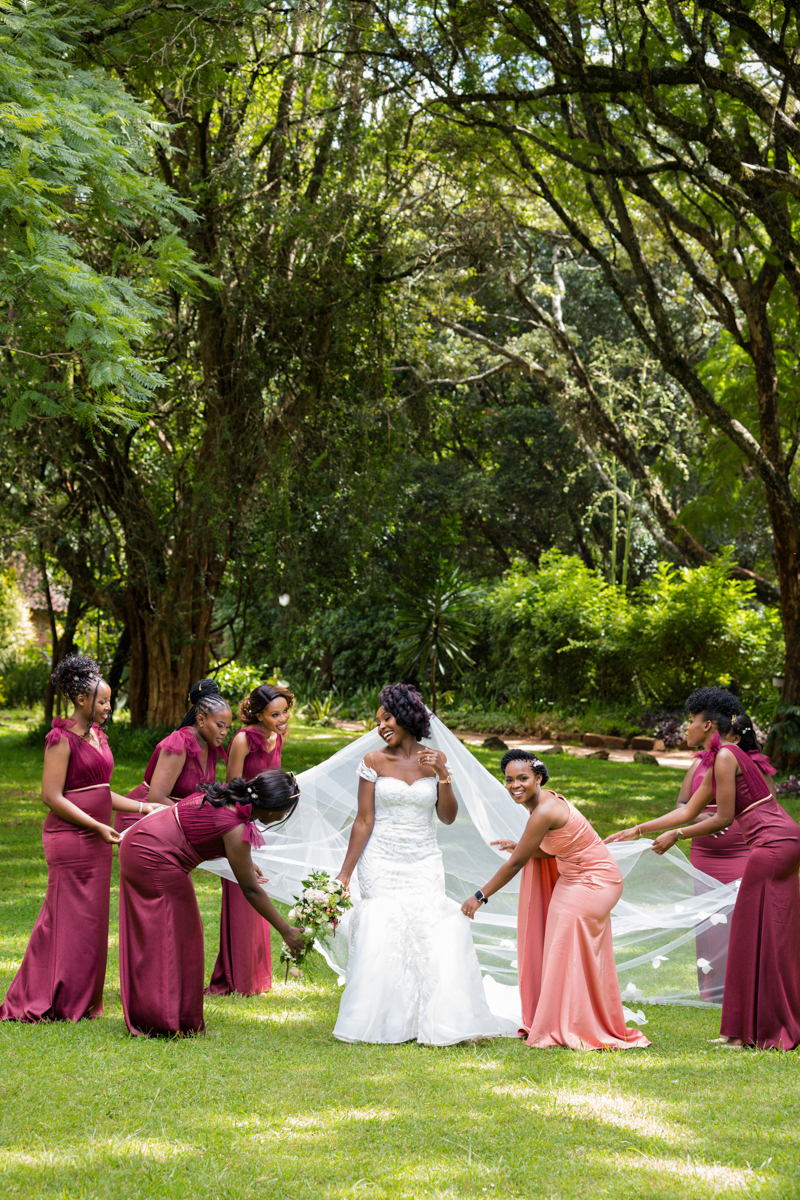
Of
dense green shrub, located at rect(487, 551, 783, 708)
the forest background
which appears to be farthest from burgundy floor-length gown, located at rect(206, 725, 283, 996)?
dense green shrub, located at rect(487, 551, 783, 708)

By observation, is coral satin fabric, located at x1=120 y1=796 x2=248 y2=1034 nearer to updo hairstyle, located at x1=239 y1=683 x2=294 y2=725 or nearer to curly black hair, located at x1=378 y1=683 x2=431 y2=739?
curly black hair, located at x1=378 y1=683 x2=431 y2=739

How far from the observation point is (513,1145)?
151 inches

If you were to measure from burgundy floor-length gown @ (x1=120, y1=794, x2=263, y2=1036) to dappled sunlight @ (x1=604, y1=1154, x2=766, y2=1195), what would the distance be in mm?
2306

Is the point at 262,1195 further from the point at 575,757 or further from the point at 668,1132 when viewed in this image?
the point at 575,757

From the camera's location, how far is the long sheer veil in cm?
626

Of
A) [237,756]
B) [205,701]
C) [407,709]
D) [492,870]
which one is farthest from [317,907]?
[492,870]

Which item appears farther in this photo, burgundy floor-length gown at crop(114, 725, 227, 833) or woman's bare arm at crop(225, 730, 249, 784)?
woman's bare arm at crop(225, 730, 249, 784)

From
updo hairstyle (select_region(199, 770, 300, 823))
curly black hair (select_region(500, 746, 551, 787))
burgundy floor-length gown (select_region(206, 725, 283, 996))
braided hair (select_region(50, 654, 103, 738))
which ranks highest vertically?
braided hair (select_region(50, 654, 103, 738))

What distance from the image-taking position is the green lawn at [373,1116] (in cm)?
352

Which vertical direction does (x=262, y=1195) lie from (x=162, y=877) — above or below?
below

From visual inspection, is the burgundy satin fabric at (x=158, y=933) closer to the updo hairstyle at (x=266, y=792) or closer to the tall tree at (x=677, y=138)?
the updo hairstyle at (x=266, y=792)

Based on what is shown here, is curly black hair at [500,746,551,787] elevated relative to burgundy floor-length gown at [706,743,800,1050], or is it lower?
elevated

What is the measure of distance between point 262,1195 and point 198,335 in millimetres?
13423

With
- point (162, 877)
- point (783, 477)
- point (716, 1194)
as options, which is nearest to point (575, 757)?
point (783, 477)
